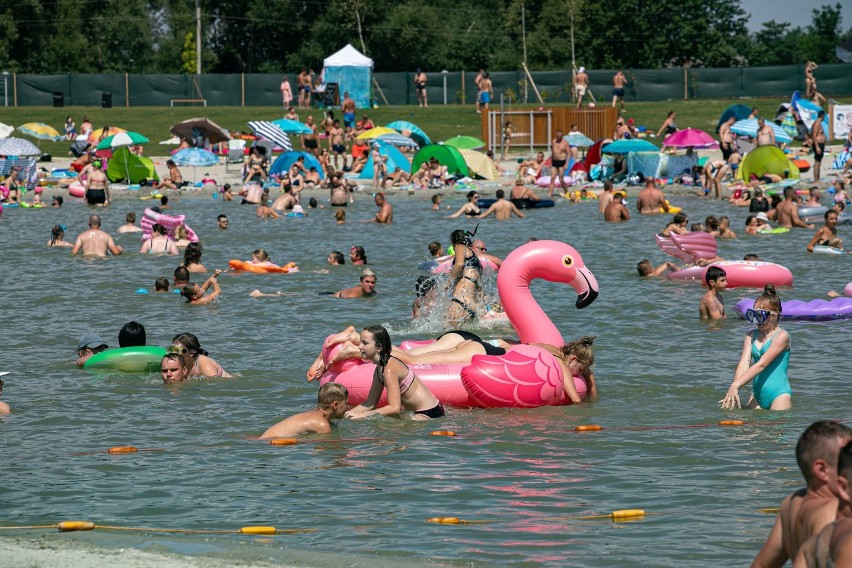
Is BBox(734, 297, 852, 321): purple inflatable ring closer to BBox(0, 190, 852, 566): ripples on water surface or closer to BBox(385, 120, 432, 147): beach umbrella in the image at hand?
BBox(0, 190, 852, 566): ripples on water surface

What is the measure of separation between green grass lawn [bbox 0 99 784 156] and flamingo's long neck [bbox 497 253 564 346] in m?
31.2

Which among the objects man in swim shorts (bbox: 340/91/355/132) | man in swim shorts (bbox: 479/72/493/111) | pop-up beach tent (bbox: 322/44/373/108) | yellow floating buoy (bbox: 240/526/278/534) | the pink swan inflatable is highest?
pop-up beach tent (bbox: 322/44/373/108)

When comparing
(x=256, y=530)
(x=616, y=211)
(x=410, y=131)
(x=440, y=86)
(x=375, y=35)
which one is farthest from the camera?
(x=375, y=35)

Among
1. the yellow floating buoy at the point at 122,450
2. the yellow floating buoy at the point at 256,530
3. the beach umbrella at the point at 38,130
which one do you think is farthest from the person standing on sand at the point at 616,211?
the yellow floating buoy at the point at 256,530

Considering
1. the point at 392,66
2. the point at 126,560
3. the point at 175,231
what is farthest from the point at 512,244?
the point at 392,66

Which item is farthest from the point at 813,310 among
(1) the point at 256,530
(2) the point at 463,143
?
(2) the point at 463,143

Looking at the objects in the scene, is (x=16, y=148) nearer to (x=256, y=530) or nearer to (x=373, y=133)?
(x=373, y=133)

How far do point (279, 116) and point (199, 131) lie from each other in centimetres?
801

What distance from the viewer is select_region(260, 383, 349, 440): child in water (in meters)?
9.90

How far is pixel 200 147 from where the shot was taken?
3959cm

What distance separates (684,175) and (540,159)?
404 centimetres

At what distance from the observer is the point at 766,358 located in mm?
10016

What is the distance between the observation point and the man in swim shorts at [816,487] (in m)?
4.76

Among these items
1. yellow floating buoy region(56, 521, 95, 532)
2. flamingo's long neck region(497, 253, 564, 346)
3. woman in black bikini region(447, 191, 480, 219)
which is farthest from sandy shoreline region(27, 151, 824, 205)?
yellow floating buoy region(56, 521, 95, 532)
